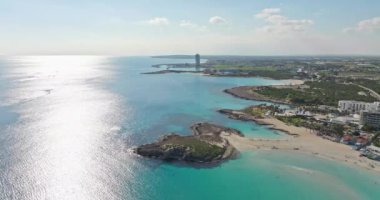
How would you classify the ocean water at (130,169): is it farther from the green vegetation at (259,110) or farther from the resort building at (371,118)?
the resort building at (371,118)

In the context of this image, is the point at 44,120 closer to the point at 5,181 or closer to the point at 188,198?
the point at 5,181

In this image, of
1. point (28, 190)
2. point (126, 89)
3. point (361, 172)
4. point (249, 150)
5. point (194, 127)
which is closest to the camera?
point (28, 190)

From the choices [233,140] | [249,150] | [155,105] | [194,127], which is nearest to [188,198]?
[249,150]

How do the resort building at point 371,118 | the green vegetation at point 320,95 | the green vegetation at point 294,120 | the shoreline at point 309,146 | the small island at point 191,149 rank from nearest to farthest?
1. the small island at point 191,149
2. the shoreline at point 309,146
3. the resort building at point 371,118
4. the green vegetation at point 294,120
5. the green vegetation at point 320,95

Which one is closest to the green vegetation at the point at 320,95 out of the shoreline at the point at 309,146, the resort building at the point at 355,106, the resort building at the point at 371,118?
the resort building at the point at 355,106

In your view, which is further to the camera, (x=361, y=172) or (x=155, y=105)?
(x=155, y=105)

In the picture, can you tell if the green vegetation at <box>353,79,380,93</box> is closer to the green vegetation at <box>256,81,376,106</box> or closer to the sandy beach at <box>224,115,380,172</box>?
the green vegetation at <box>256,81,376,106</box>

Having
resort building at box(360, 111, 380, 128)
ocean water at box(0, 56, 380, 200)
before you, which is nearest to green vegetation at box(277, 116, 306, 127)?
ocean water at box(0, 56, 380, 200)

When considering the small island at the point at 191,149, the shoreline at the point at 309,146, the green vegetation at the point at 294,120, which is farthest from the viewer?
the green vegetation at the point at 294,120
